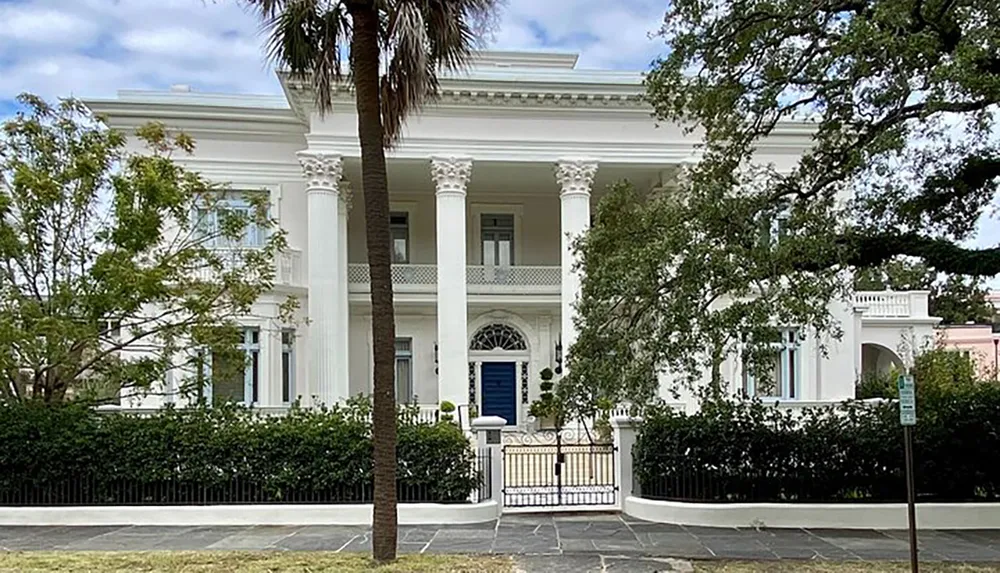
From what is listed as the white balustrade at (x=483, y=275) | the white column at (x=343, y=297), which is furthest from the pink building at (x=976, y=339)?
the white column at (x=343, y=297)

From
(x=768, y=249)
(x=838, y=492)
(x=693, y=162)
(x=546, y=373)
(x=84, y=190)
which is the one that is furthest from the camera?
(x=546, y=373)

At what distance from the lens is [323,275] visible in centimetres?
2358

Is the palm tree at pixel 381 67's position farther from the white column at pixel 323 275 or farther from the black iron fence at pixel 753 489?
the white column at pixel 323 275

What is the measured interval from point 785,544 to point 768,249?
3627 millimetres

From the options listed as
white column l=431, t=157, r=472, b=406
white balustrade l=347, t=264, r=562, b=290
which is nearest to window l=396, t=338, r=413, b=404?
white balustrade l=347, t=264, r=562, b=290

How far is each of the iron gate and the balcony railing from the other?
12.2 metres

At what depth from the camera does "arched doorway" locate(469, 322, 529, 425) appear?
2764 centimetres

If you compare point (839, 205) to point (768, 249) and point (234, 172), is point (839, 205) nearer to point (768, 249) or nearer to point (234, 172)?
point (768, 249)

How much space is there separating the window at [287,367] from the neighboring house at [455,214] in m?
0.06

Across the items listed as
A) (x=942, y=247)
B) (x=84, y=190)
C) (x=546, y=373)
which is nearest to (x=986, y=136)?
(x=942, y=247)

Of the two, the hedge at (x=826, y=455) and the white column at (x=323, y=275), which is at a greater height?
the white column at (x=323, y=275)

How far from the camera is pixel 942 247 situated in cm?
1128

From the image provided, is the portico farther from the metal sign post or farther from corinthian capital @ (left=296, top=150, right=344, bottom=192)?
the metal sign post

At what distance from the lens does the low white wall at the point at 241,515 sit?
40.5ft
